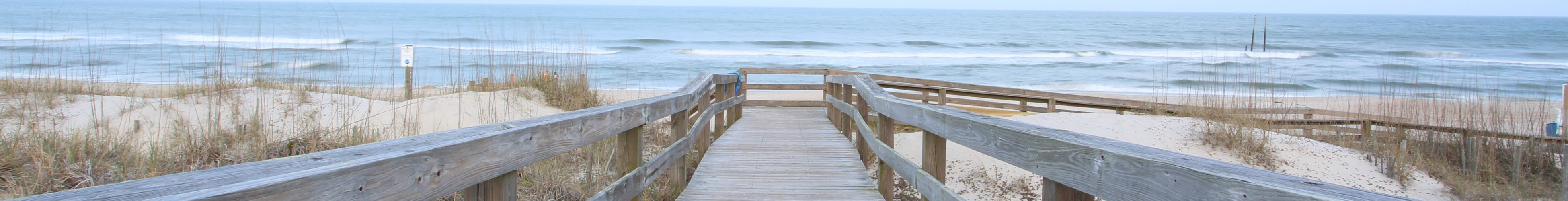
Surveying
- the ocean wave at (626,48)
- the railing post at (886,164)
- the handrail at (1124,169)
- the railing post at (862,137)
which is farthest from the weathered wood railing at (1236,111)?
the ocean wave at (626,48)

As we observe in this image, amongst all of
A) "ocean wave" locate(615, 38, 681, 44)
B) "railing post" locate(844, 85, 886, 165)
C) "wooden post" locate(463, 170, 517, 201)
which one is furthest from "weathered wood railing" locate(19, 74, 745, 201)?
"ocean wave" locate(615, 38, 681, 44)

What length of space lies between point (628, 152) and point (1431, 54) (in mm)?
46463

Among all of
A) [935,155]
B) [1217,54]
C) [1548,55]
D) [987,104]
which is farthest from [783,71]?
[1548,55]

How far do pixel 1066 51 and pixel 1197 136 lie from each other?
3234 centimetres

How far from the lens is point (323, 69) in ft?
67.5

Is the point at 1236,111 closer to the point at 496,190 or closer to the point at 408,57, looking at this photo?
the point at 496,190

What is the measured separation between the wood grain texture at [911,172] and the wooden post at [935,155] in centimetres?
5

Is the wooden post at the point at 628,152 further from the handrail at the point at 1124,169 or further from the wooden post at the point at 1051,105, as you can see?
the wooden post at the point at 1051,105

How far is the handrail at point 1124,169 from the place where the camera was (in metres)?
1.54

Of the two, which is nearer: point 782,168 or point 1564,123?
point 782,168

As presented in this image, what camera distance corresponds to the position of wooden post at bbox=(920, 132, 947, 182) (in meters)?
3.19

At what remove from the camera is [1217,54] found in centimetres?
3716

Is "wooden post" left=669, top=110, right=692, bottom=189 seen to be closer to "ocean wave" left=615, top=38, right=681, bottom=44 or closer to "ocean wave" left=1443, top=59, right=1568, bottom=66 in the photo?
"ocean wave" left=615, top=38, right=681, bottom=44

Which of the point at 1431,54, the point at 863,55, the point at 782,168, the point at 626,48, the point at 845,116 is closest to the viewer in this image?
the point at 782,168
